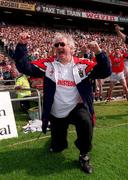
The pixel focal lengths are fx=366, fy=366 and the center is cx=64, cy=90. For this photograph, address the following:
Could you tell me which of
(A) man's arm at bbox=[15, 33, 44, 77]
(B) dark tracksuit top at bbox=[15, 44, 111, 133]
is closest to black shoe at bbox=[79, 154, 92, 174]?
(B) dark tracksuit top at bbox=[15, 44, 111, 133]

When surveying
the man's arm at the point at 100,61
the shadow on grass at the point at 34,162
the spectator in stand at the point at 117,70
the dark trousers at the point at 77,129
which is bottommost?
the shadow on grass at the point at 34,162

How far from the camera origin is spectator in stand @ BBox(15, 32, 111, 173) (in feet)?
15.6

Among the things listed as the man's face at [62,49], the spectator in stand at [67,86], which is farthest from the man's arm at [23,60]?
the man's face at [62,49]

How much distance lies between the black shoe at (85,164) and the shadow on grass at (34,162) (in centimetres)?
12

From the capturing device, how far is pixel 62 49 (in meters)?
4.80

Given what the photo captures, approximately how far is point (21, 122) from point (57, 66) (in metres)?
3.46

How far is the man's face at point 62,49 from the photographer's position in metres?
4.77

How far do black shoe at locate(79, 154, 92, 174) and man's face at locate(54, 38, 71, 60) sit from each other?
1.33 metres

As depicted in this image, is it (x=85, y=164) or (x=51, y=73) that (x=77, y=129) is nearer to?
(x=85, y=164)

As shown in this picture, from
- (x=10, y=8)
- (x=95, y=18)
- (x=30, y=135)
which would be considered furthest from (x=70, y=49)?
(x=95, y=18)

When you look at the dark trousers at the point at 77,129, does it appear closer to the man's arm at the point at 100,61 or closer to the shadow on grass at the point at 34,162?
the shadow on grass at the point at 34,162

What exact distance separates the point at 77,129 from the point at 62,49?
3.49 feet

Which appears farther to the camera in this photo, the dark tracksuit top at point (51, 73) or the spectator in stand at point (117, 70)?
the spectator in stand at point (117, 70)

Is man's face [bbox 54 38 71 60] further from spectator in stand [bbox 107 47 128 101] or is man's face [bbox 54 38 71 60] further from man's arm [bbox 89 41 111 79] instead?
spectator in stand [bbox 107 47 128 101]
